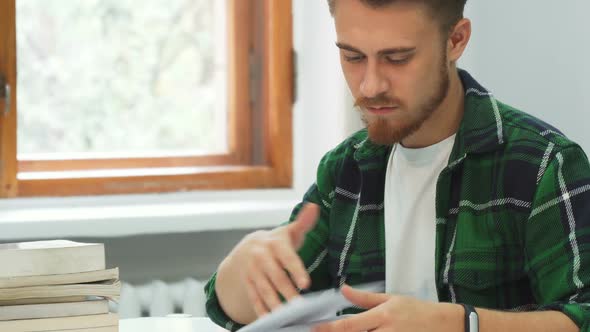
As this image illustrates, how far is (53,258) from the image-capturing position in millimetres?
1188

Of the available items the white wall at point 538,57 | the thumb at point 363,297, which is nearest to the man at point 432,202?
the thumb at point 363,297

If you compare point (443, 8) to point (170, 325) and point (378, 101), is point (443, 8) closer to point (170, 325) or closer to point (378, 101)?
point (378, 101)

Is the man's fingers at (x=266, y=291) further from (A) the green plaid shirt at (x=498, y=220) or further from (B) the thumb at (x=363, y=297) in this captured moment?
(A) the green plaid shirt at (x=498, y=220)

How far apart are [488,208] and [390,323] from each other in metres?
0.37

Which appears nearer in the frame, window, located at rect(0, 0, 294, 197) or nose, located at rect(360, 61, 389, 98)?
nose, located at rect(360, 61, 389, 98)

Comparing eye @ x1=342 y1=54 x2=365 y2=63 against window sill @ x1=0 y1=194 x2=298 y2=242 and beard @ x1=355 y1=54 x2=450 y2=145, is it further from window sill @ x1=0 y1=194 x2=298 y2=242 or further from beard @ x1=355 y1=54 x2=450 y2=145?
window sill @ x1=0 y1=194 x2=298 y2=242

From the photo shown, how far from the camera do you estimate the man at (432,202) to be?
131 centimetres

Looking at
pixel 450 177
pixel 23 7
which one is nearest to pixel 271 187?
pixel 23 7

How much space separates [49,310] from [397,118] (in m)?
0.62

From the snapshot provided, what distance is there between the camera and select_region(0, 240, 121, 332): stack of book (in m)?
1.17

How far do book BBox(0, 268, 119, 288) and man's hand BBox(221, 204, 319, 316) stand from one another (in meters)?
0.19

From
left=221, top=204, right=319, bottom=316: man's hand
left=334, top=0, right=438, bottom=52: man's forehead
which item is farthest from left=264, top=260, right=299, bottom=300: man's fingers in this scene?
left=334, top=0, right=438, bottom=52: man's forehead

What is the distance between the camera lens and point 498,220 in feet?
4.65

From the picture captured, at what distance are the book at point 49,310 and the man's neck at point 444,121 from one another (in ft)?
2.02
